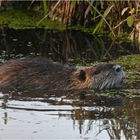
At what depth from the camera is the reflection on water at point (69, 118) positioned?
435 cm

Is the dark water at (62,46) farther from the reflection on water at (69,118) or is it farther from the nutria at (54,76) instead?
the reflection on water at (69,118)

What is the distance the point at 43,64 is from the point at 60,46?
1452mm

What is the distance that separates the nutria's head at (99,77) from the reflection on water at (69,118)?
0.97ft

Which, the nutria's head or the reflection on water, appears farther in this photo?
the nutria's head

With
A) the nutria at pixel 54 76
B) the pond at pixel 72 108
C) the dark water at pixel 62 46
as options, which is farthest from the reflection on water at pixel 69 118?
the dark water at pixel 62 46

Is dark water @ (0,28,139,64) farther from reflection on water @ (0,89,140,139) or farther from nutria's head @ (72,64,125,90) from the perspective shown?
reflection on water @ (0,89,140,139)

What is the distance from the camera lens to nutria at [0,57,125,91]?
5.71 meters

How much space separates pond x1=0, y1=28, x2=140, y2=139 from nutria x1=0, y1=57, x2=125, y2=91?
0.13 m

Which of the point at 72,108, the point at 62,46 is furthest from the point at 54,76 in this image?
the point at 62,46

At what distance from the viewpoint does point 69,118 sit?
475cm

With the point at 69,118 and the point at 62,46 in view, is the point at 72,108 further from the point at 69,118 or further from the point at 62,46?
the point at 62,46

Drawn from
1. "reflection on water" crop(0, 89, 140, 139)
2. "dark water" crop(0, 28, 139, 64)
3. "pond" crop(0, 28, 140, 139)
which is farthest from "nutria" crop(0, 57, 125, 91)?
"dark water" crop(0, 28, 139, 64)

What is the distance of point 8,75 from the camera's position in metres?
5.75

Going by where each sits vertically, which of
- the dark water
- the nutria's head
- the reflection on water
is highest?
the dark water
